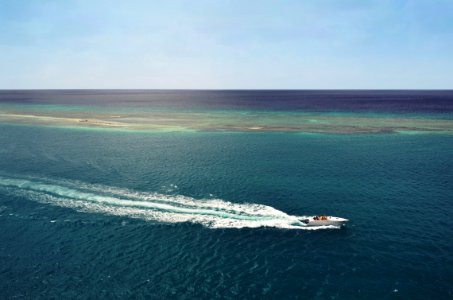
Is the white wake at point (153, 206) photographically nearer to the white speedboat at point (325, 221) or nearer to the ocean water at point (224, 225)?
the ocean water at point (224, 225)

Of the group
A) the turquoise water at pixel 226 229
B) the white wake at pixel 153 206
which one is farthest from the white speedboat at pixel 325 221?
the turquoise water at pixel 226 229

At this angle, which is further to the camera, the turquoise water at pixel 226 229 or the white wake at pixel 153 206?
the white wake at pixel 153 206

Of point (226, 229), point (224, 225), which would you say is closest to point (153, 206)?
point (224, 225)

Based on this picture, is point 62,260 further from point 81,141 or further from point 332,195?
point 81,141

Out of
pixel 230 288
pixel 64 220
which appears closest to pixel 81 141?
pixel 64 220

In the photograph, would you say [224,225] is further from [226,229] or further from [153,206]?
[153,206]

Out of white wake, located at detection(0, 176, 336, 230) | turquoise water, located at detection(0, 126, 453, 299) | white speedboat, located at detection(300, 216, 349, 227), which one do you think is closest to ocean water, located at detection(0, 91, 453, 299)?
turquoise water, located at detection(0, 126, 453, 299)
